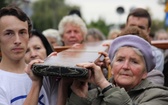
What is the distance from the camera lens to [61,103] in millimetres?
2961

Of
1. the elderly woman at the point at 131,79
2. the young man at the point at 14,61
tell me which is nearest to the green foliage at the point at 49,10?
the young man at the point at 14,61

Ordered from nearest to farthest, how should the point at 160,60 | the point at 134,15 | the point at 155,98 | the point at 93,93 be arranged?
the point at 155,98, the point at 93,93, the point at 160,60, the point at 134,15

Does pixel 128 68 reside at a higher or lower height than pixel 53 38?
higher

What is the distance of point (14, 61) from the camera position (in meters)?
3.00

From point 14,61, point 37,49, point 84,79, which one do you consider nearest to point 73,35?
point 37,49

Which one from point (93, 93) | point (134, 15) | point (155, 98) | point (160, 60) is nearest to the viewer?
point (155, 98)

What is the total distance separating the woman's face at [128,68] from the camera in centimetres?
280

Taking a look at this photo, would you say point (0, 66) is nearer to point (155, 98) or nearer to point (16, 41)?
point (16, 41)

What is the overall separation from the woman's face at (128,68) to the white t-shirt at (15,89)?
1.83 feet

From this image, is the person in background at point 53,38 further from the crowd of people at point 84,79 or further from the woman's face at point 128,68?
the woman's face at point 128,68

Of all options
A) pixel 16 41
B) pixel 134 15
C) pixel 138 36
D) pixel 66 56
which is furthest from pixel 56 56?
pixel 134 15

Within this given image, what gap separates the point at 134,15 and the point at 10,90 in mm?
2290

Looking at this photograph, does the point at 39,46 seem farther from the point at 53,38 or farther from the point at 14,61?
the point at 53,38

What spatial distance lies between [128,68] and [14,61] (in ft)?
2.69
